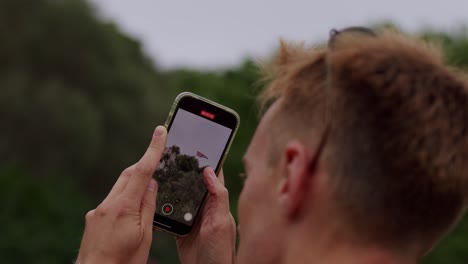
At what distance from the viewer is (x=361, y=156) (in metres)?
2.18

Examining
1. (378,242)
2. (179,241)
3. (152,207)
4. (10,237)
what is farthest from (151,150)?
(10,237)

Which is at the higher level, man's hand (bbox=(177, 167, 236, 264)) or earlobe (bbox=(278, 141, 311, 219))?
earlobe (bbox=(278, 141, 311, 219))

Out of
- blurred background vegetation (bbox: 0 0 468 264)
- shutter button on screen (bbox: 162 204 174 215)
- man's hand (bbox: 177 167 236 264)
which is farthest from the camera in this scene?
blurred background vegetation (bbox: 0 0 468 264)

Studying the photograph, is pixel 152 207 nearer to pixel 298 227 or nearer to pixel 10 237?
pixel 298 227

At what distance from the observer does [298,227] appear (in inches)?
90.5

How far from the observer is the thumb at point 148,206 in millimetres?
2828

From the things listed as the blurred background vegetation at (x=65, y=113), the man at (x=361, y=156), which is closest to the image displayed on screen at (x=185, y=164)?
the man at (x=361, y=156)

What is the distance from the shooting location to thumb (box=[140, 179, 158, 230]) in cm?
283

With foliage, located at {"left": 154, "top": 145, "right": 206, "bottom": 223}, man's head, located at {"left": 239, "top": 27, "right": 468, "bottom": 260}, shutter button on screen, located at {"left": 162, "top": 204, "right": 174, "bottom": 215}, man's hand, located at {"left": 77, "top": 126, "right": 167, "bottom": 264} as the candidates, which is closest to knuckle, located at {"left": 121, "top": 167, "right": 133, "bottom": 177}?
man's hand, located at {"left": 77, "top": 126, "right": 167, "bottom": 264}

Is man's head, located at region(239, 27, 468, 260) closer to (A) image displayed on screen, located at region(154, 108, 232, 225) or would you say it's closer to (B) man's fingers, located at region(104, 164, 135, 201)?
A: (B) man's fingers, located at region(104, 164, 135, 201)

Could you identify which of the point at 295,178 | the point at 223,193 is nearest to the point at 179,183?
the point at 223,193

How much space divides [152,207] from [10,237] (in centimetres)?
2347

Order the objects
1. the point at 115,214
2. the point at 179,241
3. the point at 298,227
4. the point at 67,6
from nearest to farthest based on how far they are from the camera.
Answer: the point at 298,227 → the point at 115,214 → the point at 179,241 → the point at 67,6

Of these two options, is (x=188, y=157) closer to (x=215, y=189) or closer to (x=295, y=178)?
(x=215, y=189)
